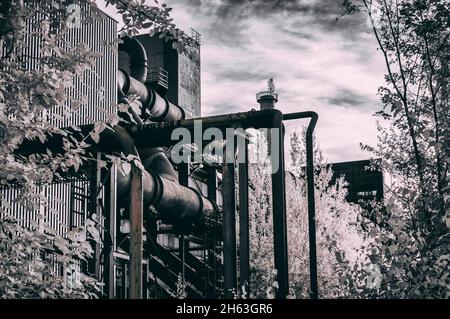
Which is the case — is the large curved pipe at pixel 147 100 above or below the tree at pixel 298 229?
above

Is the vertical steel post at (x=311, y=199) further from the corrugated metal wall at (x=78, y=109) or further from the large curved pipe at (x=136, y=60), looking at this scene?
the large curved pipe at (x=136, y=60)

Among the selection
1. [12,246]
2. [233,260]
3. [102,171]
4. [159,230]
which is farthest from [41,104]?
[159,230]

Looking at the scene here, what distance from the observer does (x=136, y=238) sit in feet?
34.3

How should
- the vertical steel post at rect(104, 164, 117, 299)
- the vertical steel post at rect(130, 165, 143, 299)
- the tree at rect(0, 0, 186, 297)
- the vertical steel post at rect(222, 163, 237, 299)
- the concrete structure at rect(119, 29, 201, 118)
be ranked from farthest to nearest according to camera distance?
the concrete structure at rect(119, 29, 201, 118) → the vertical steel post at rect(104, 164, 117, 299) → the vertical steel post at rect(222, 163, 237, 299) → the vertical steel post at rect(130, 165, 143, 299) → the tree at rect(0, 0, 186, 297)

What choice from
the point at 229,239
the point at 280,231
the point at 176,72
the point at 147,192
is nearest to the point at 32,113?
the point at 280,231

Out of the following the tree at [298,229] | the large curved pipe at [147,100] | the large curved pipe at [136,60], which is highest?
the large curved pipe at [136,60]

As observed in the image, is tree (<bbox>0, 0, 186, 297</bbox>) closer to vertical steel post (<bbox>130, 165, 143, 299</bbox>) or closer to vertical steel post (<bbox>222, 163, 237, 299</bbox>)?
vertical steel post (<bbox>130, 165, 143, 299</bbox>)

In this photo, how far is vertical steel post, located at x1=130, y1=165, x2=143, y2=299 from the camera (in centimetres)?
Result: 1028

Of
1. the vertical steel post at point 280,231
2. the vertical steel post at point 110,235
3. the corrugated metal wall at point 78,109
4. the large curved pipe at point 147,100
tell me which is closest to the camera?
the vertical steel post at point 280,231

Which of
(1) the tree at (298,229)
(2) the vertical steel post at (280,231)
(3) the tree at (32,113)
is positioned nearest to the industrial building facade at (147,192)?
(2) the vertical steel post at (280,231)

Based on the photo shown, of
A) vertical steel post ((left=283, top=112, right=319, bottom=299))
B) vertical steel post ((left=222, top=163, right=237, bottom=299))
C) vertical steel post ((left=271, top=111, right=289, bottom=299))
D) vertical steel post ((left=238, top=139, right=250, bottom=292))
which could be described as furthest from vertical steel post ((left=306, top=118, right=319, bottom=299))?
vertical steel post ((left=222, top=163, right=237, bottom=299))

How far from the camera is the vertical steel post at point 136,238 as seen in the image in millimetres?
10281
